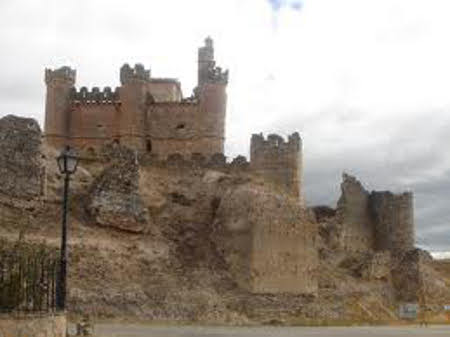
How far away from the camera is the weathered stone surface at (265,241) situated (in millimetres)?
39719

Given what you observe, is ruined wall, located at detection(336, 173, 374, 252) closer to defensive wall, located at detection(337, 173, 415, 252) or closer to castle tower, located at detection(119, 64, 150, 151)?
defensive wall, located at detection(337, 173, 415, 252)

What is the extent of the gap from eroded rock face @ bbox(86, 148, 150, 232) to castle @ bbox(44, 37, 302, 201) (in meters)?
11.6

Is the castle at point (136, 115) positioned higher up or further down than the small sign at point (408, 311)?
higher up

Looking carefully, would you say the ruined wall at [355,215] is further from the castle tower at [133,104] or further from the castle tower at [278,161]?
the castle tower at [133,104]

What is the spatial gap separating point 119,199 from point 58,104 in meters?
15.8

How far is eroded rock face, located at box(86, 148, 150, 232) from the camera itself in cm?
3847

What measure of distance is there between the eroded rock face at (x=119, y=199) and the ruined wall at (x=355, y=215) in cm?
1767

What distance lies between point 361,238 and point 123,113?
670 inches

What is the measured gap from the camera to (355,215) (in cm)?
5531

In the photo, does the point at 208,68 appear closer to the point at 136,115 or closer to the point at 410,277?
the point at 136,115

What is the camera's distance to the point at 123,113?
52406 mm

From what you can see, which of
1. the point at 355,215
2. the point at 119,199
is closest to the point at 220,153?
the point at 119,199

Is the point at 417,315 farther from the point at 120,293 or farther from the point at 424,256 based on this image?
the point at 120,293

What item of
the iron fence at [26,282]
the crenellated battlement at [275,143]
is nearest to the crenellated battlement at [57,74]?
the crenellated battlement at [275,143]
